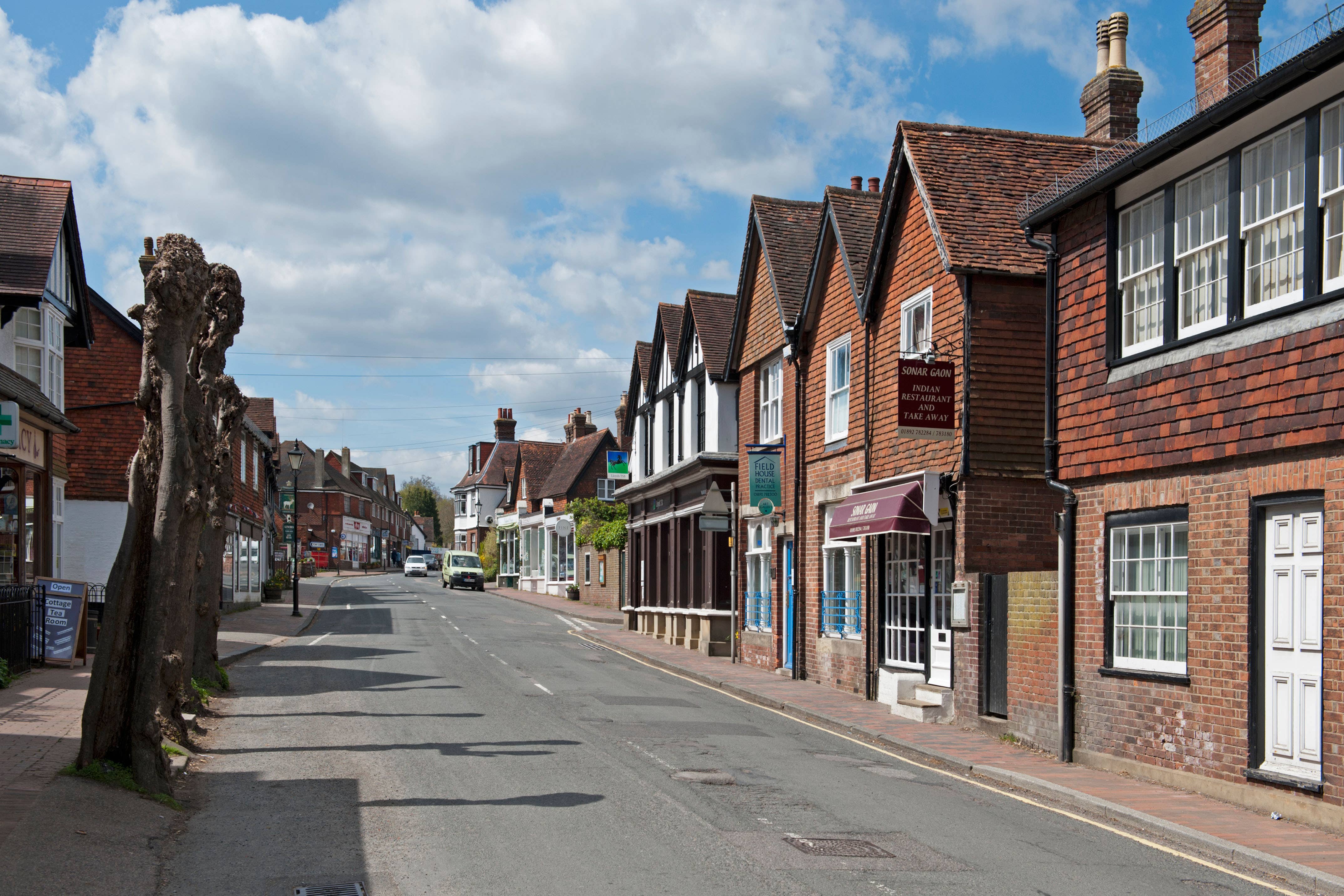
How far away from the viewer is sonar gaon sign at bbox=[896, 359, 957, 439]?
15680 millimetres

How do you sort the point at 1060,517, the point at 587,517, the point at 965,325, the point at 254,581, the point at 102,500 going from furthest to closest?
the point at 587,517 < the point at 254,581 < the point at 102,500 < the point at 965,325 < the point at 1060,517

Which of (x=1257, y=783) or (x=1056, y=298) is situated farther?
(x=1056, y=298)

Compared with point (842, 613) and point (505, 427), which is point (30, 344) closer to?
point (842, 613)

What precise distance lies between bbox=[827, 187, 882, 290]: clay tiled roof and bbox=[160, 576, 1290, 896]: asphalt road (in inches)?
312

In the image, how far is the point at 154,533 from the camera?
10172mm

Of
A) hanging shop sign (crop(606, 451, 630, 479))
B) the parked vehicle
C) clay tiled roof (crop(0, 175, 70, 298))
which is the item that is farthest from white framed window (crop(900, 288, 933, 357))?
the parked vehicle

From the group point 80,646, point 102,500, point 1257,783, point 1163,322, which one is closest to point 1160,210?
point 1163,322

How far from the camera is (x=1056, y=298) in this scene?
14.3 meters

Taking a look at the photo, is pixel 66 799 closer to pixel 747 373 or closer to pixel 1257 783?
pixel 1257 783

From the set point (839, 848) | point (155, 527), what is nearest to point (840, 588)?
point (839, 848)

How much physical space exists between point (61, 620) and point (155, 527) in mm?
10880

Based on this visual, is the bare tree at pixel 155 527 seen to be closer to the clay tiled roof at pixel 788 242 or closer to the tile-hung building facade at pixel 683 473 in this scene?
the clay tiled roof at pixel 788 242

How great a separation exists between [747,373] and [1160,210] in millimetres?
14916

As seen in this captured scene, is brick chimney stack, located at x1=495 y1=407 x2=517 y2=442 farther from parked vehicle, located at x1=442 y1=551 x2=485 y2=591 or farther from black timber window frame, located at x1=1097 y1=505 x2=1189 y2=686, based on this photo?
black timber window frame, located at x1=1097 y1=505 x2=1189 y2=686
